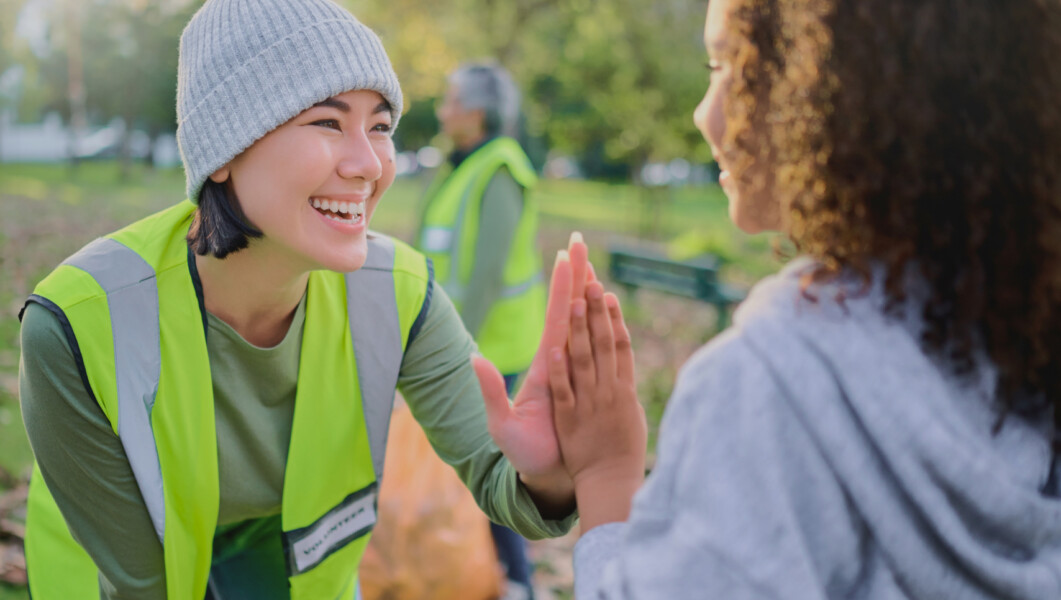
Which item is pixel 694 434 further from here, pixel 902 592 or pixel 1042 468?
pixel 1042 468

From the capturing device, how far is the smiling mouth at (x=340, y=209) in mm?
1711

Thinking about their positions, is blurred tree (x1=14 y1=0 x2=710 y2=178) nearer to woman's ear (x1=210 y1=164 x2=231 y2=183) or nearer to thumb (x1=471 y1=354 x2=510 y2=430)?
woman's ear (x1=210 y1=164 x2=231 y2=183)

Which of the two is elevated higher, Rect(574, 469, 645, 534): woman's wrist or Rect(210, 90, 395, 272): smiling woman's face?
Rect(210, 90, 395, 272): smiling woman's face

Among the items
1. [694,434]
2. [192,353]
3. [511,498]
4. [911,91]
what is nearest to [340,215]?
[192,353]

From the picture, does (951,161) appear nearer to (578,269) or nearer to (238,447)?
(578,269)

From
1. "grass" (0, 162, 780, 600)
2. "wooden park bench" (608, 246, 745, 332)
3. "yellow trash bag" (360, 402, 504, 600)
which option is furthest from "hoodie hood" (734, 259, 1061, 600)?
A: "wooden park bench" (608, 246, 745, 332)

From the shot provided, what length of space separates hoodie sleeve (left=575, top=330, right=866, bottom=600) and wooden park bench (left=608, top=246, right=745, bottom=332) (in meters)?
6.30

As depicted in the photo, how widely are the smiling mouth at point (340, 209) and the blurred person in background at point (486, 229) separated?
198 centimetres

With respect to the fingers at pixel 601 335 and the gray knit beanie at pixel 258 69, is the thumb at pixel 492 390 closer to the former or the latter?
the fingers at pixel 601 335

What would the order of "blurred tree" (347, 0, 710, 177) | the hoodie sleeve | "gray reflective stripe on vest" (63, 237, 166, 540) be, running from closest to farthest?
the hoodie sleeve, "gray reflective stripe on vest" (63, 237, 166, 540), "blurred tree" (347, 0, 710, 177)

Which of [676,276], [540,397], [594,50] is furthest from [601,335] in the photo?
[594,50]

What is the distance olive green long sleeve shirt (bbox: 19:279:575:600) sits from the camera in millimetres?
1590

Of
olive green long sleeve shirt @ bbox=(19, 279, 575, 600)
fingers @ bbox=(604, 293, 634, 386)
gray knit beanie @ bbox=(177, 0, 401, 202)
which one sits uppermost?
gray knit beanie @ bbox=(177, 0, 401, 202)

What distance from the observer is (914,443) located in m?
0.93
